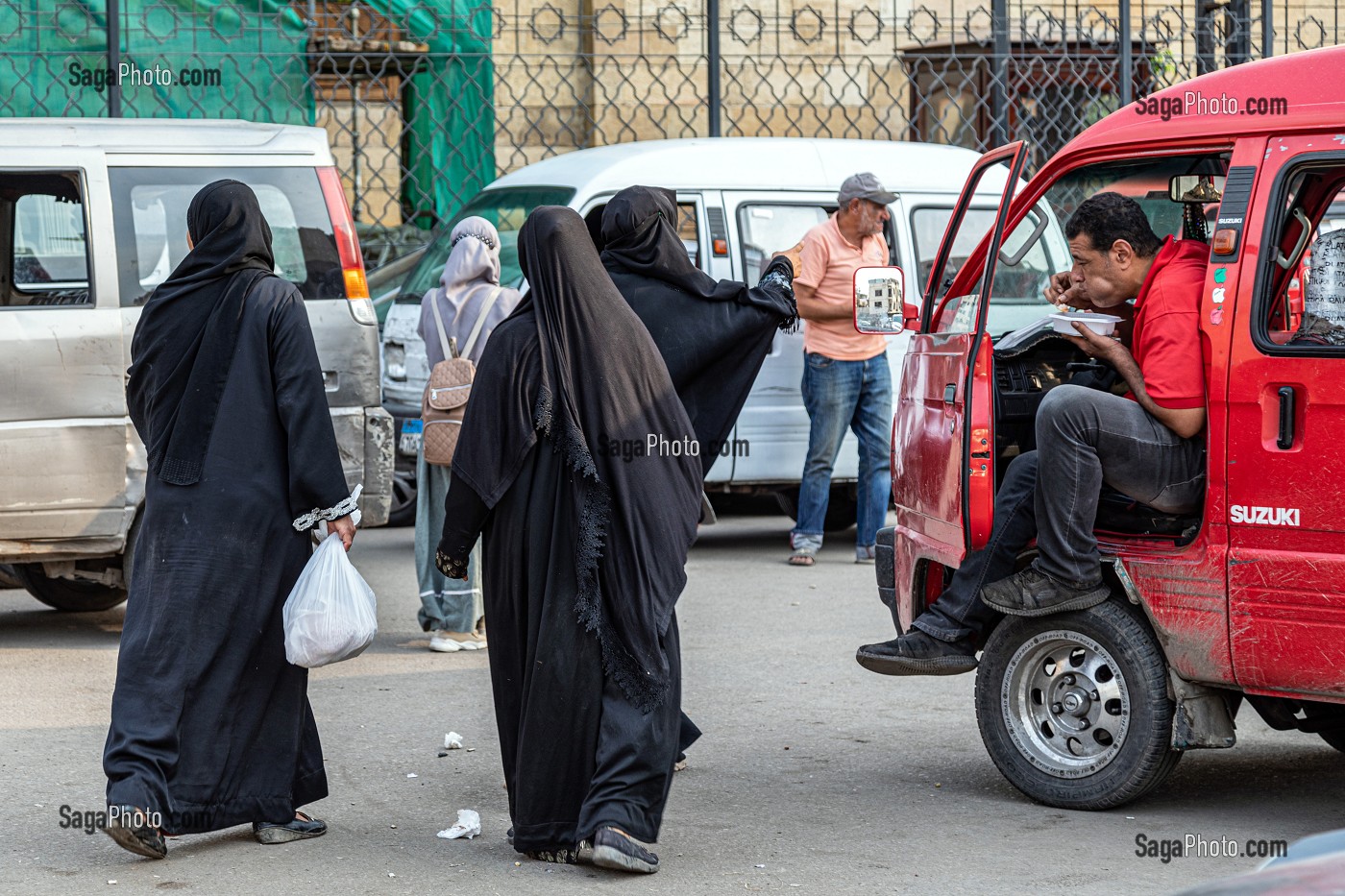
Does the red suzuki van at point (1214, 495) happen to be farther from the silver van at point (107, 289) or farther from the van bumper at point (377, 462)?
the silver van at point (107, 289)

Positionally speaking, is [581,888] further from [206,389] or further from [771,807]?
[206,389]

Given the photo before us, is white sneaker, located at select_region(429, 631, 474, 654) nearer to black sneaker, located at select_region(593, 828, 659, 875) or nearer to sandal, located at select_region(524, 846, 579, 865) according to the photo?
sandal, located at select_region(524, 846, 579, 865)

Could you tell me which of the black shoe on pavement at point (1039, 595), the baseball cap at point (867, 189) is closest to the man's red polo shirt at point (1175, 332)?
the black shoe on pavement at point (1039, 595)

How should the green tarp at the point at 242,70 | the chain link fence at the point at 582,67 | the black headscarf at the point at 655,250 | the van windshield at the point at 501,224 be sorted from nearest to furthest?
the black headscarf at the point at 655,250 → the van windshield at the point at 501,224 → the green tarp at the point at 242,70 → the chain link fence at the point at 582,67

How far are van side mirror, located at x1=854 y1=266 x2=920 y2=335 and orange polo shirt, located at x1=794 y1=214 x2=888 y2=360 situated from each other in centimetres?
354

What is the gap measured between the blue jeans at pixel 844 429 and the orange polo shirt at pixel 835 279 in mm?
68

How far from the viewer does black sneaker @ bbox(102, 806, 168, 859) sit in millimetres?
4453

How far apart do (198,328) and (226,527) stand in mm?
563

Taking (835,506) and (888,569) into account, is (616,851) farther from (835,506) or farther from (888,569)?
(835,506)

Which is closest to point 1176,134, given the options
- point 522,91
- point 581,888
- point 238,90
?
point 581,888

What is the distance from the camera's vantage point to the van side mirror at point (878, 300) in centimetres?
561

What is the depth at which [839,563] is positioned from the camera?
9758 mm

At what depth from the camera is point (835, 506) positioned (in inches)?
425

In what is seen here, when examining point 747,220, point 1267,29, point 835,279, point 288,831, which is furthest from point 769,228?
point 1267,29
